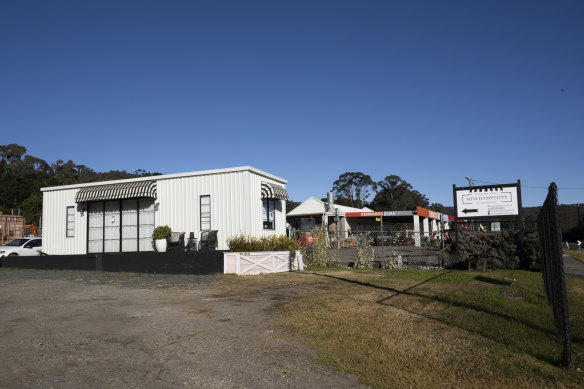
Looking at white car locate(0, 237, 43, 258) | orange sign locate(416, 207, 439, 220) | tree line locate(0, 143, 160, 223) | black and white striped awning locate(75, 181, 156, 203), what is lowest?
white car locate(0, 237, 43, 258)

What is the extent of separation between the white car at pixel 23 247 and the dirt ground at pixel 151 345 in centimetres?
1145

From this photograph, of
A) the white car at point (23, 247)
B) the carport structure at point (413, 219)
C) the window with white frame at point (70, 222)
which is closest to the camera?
the window with white frame at point (70, 222)

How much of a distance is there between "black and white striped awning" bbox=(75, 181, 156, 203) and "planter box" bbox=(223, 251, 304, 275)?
16.3ft

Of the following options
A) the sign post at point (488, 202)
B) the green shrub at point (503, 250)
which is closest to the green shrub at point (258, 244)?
the green shrub at point (503, 250)

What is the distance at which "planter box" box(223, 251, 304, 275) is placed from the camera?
13.1 meters

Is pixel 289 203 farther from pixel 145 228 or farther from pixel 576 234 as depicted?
pixel 145 228

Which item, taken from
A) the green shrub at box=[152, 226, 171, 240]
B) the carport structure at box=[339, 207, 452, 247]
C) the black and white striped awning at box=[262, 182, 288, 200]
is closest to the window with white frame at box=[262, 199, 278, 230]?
the black and white striped awning at box=[262, 182, 288, 200]

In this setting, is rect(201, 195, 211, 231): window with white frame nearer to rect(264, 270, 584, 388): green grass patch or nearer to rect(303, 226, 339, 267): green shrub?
rect(303, 226, 339, 267): green shrub

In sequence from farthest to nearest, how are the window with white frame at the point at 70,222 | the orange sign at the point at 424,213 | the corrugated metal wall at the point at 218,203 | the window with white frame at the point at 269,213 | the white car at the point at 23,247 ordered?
the orange sign at the point at 424,213 → the white car at the point at 23,247 → the window with white frame at the point at 70,222 → the window with white frame at the point at 269,213 → the corrugated metal wall at the point at 218,203

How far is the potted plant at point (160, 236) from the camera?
15094 millimetres

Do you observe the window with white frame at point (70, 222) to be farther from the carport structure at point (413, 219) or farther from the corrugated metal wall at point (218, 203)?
the carport structure at point (413, 219)

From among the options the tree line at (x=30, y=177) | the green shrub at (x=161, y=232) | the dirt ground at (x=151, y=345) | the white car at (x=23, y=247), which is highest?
the tree line at (x=30, y=177)

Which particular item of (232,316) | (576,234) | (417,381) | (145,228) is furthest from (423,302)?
(576,234)

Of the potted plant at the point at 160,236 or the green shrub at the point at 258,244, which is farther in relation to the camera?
the potted plant at the point at 160,236
